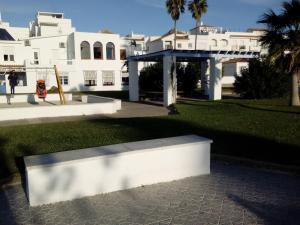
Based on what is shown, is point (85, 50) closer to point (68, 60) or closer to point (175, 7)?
point (68, 60)

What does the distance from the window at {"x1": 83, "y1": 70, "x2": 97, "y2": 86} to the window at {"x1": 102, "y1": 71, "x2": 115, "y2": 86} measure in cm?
133

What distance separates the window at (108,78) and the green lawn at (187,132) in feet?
109

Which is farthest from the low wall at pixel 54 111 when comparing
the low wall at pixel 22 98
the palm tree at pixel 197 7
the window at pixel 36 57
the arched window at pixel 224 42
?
the arched window at pixel 224 42

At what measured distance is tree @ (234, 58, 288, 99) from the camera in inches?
878

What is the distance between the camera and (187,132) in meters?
10.6

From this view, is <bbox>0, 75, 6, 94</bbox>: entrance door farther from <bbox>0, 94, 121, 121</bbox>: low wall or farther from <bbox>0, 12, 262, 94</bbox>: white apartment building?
<bbox>0, 94, 121, 121</bbox>: low wall

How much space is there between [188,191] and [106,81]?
137 feet

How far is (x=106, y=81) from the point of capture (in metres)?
46.3

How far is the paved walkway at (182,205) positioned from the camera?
15.0 ft

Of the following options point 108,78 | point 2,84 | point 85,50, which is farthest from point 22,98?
point 108,78

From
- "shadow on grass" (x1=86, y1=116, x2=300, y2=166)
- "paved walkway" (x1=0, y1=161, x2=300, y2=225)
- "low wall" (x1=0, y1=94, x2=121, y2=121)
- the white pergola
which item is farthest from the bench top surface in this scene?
the white pergola

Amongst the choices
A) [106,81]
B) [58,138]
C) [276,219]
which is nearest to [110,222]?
[276,219]

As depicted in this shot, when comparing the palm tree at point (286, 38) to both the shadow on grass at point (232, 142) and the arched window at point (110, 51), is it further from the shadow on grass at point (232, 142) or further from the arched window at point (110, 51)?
the arched window at point (110, 51)

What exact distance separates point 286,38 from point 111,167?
564 inches
